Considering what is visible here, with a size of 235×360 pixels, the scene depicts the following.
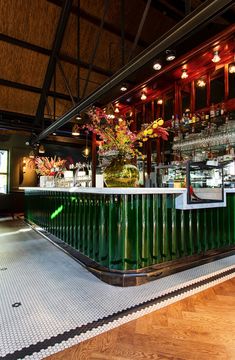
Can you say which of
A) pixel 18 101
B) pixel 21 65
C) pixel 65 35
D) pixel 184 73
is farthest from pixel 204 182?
pixel 18 101

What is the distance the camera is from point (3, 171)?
31.7 feet

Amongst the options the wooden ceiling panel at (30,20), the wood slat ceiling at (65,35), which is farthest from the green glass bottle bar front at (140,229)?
the wooden ceiling panel at (30,20)

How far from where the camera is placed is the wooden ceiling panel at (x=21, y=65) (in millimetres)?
6438

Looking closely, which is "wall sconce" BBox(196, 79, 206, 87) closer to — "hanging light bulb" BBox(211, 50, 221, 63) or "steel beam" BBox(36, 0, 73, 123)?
"hanging light bulb" BBox(211, 50, 221, 63)

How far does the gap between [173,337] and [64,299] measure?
976mm

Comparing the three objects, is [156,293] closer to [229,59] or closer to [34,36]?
[229,59]

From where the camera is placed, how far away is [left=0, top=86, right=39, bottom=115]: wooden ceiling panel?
760 centimetres

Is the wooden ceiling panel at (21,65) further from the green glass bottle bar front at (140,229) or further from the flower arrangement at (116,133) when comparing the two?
the flower arrangement at (116,133)

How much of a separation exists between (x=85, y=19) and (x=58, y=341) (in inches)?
263

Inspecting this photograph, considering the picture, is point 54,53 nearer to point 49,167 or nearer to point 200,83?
point 49,167

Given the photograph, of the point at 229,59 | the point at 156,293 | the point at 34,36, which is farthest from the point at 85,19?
the point at 156,293

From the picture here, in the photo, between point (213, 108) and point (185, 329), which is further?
point (213, 108)

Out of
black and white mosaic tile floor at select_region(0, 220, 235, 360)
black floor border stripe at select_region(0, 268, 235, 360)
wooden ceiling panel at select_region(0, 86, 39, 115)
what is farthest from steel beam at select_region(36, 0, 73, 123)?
black floor border stripe at select_region(0, 268, 235, 360)

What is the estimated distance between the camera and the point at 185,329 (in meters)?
1.63
